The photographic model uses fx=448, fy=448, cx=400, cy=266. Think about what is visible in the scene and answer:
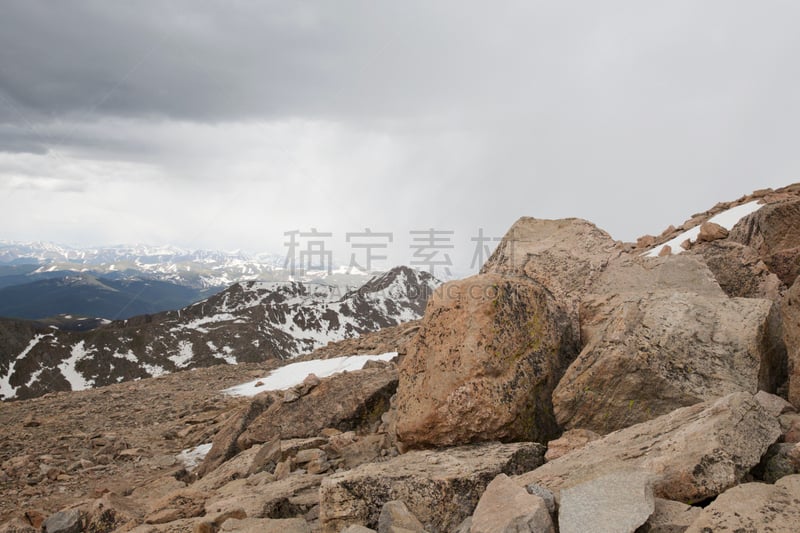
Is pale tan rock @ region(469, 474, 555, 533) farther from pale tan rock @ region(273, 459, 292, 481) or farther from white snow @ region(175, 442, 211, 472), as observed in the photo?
white snow @ region(175, 442, 211, 472)

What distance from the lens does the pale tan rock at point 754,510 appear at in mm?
3494

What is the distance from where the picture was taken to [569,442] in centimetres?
688

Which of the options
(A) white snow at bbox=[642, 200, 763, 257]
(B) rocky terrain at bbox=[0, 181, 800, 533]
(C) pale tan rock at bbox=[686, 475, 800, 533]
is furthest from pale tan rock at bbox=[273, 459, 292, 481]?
(A) white snow at bbox=[642, 200, 763, 257]

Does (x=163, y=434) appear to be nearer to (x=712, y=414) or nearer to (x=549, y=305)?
(x=549, y=305)

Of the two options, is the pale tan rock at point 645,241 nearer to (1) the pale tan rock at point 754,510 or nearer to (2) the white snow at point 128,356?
(1) the pale tan rock at point 754,510

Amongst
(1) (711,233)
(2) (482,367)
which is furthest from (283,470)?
(1) (711,233)

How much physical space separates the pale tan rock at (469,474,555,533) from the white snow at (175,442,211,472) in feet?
39.2

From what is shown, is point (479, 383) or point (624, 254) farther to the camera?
point (624, 254)

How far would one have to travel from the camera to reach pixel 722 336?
24.3 feet

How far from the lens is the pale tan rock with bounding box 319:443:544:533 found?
5.71m

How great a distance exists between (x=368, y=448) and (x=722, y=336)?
22.6ft

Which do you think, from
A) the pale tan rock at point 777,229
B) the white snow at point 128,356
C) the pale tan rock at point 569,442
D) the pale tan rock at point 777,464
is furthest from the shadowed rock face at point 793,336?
the white snow at point 128,356

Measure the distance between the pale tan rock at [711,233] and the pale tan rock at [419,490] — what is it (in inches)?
454

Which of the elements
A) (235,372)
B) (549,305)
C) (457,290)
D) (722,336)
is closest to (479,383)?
(457,290)
